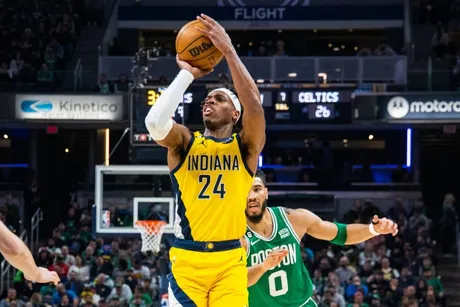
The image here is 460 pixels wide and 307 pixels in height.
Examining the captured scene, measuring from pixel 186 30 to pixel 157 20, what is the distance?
74.1 feet

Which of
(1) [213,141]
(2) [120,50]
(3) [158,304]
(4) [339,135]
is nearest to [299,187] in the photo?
(4) [339,135]

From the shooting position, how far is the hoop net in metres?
15.5

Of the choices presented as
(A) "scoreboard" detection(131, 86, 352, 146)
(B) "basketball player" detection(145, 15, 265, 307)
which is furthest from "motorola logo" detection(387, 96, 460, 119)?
(B) "basketball player" detection(145, 15, 265, 307)

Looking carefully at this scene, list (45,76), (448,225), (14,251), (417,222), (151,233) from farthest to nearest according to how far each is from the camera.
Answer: (45,76)
(448,225)
(417,222)
(151,233)
(14,251)

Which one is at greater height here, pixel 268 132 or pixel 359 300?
pixel 268 132

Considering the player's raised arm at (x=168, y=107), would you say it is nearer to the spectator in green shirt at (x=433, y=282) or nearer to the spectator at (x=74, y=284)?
the spectator at (x=74, y=284)

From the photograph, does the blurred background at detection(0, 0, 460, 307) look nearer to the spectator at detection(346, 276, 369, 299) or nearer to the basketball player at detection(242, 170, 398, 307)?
the spectator at detection(346, 276, 369, 299)

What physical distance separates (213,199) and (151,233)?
9591 millimetres

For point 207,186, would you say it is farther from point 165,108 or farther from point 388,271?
point 388,271

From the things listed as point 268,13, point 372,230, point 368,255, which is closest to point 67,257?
point 368,255

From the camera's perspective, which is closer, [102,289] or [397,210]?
[102,289]

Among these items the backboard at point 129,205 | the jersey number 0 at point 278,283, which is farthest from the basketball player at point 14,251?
the backboard at point 129,205

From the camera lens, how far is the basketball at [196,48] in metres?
5.96

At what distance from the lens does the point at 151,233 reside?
613 inches
